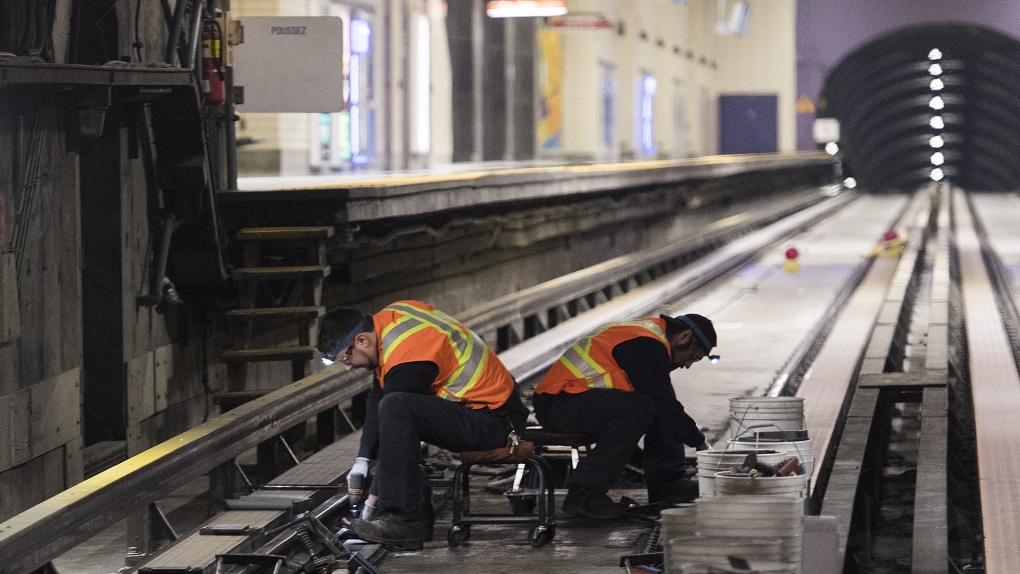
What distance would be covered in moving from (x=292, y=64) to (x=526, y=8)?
23.0 feet

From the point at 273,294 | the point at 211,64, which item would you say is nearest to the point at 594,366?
the point at 211,64

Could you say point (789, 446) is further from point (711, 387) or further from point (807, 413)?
point (711, 387)

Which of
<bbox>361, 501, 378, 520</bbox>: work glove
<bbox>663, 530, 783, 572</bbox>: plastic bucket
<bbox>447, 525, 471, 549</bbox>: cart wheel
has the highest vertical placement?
<bbox>663, 530, 783, 572</bbox>: plastic bucket

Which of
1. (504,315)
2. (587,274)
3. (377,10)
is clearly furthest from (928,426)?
(377,10)

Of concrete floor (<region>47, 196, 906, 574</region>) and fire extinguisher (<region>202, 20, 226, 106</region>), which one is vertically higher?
fire extinguisher (<region>202, 20, 226, 106</region>)

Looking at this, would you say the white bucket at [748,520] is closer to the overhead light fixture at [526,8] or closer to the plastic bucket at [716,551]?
the plastic bucket at [716,551]

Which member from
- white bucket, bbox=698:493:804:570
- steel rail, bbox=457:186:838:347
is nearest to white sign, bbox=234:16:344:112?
steel rail, bbox=457:186:838:347

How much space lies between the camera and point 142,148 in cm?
814

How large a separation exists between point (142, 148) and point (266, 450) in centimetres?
175

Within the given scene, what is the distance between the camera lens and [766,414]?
600cm

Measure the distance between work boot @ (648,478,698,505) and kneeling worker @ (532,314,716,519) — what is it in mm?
189

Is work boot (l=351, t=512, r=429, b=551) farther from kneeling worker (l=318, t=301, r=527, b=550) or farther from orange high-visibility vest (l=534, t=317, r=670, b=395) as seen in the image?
orange high-visibility vest (l=534, t=317, r=670, b=395)

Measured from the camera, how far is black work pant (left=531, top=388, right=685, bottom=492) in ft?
19.3

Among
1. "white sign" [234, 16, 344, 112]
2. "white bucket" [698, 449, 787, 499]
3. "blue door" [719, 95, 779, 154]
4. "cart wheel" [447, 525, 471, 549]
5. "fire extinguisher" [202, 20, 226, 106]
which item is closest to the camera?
"white bucket" [698, 449, 787, 499]
